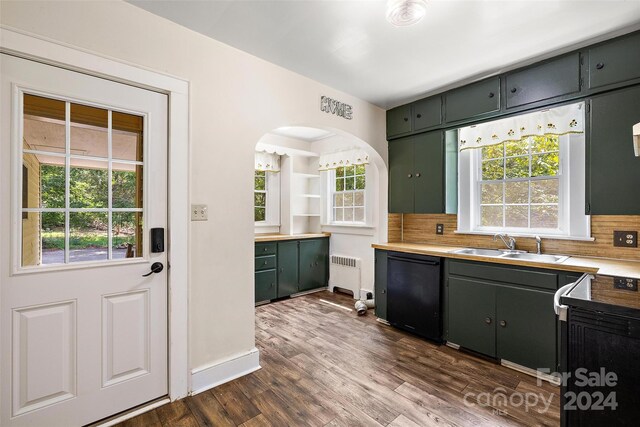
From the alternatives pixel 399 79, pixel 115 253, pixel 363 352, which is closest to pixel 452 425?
pixel 363 352

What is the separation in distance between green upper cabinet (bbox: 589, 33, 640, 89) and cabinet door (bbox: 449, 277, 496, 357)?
173 cm

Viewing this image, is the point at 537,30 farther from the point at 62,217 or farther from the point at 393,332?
the point at 62,217

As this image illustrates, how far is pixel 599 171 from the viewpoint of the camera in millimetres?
2107

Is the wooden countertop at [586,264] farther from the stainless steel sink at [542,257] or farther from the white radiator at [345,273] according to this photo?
the white radiator at [345,273]

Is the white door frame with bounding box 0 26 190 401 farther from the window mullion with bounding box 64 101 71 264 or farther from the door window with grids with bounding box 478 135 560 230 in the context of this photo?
the door window with grids with bounding box 478 135 560 230

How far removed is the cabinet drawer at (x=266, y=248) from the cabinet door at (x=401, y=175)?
68.2 inches

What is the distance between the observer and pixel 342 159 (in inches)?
173

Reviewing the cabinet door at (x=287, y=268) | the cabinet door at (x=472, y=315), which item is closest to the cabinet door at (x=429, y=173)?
the cabinet door at (x=472, y=315)

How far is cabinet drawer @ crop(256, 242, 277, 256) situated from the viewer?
3934 millimetres

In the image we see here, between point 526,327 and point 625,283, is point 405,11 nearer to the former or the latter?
point 625,283

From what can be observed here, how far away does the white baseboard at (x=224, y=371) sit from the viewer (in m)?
2.02

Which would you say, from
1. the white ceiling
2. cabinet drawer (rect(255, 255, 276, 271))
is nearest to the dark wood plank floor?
cabinet drawer (rect(255, 255, 276, 271))

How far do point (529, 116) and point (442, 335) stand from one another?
2.16 metres

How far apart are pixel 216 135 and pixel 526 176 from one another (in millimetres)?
2849
